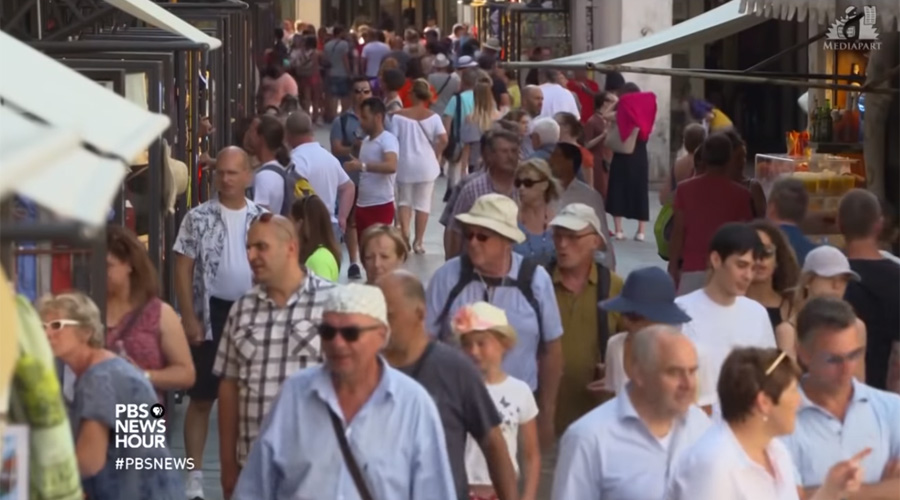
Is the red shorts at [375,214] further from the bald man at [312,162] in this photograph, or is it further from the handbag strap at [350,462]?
the handbag strap at [350,462]

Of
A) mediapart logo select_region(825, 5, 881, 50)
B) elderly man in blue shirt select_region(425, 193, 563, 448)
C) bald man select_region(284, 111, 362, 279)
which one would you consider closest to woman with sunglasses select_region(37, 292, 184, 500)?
elderly man in blue shirt select_region(425, 193, 563, 448)

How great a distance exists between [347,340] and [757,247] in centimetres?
266

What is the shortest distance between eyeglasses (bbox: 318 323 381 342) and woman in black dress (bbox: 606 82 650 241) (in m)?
12.5

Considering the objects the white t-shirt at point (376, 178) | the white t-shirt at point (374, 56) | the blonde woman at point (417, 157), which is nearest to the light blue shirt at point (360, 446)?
the white t-shirt at point (376, 178)

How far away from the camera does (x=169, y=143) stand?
34.3ft

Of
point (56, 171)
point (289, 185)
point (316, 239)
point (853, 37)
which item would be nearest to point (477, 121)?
point (853, 37)

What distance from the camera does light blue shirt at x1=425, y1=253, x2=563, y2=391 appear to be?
7.95 meters

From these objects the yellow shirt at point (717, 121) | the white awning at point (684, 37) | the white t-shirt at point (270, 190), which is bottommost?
the white t-shirt at point (270, 190)

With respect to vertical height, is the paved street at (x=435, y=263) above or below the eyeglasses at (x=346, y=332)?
below

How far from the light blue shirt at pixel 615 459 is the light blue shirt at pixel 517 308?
2.18 m

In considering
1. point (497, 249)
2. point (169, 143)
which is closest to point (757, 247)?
point (497, 249)

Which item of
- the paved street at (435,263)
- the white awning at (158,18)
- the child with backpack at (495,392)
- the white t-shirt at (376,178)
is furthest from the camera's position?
the white t-shirt at (376,178)

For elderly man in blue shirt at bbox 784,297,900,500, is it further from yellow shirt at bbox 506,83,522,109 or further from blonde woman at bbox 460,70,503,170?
yellow shirt at bbox 506,83,522,109

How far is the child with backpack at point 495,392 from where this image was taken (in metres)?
6.85
